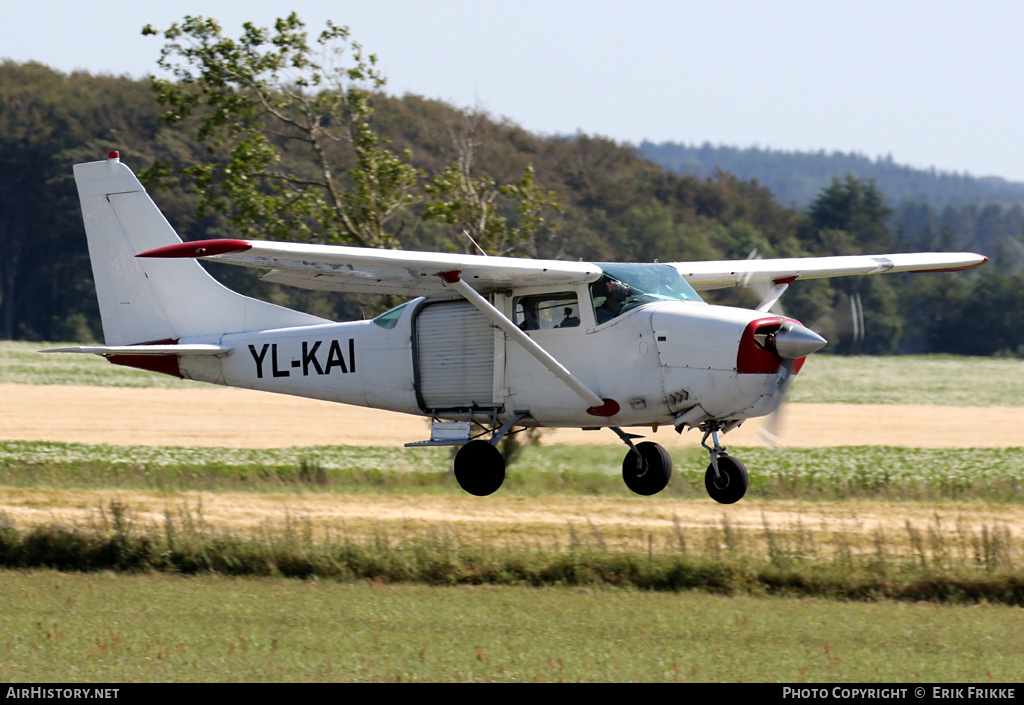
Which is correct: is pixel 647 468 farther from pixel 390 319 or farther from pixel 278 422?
pixel 278 422

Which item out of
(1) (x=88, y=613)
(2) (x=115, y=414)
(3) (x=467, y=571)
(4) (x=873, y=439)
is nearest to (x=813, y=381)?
(4) (x=873, y=439)

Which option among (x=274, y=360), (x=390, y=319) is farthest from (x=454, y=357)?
(x=274, y=360)

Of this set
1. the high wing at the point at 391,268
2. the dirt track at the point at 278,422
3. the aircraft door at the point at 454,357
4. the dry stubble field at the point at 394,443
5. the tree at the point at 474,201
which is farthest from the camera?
the dirt track at the point at 278,422

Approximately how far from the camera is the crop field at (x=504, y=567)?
61.1ft

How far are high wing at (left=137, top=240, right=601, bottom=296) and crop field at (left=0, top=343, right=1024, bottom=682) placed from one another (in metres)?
5.73

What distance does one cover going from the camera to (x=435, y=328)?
51.4 feet

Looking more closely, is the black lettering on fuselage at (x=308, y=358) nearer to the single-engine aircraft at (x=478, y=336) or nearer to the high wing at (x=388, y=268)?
the single-engine aircraft at (x=478, y=336)

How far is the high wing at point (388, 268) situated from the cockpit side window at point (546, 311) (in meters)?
0.20

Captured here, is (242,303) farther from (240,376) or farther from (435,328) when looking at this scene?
(435,328)

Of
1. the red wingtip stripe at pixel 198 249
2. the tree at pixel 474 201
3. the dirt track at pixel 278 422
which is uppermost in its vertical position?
the tree at pixel 474 201

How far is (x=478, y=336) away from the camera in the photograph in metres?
15.3

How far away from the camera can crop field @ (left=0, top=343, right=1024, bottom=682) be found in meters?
18.6

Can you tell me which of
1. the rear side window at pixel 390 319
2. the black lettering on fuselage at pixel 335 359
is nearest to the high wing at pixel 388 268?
the rear side window at pixel 390 319
